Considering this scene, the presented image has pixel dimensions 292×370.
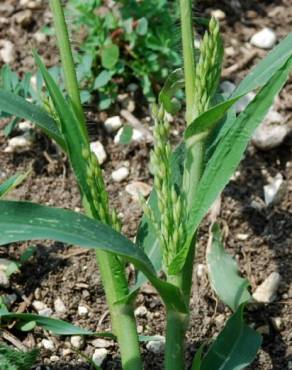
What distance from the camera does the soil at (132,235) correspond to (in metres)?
1.97

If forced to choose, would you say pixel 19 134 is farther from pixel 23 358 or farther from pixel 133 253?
pixel 133 253

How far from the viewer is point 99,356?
1925mm

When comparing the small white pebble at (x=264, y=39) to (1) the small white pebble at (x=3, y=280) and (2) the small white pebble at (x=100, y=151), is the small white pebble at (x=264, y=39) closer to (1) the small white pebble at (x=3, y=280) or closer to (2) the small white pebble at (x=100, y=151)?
(2) the small white pebble at (x=100, y=151)

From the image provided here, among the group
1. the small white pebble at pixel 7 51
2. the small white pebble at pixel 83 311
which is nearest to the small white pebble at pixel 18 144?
the small white pebble at pixel 7 51

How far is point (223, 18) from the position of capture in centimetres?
265

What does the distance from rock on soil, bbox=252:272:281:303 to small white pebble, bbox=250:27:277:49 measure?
31.6 inches

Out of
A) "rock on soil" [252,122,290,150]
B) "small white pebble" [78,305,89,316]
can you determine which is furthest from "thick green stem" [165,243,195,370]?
"rock on soil" [252,122,290,150]

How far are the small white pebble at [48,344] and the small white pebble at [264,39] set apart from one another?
111 centimetres

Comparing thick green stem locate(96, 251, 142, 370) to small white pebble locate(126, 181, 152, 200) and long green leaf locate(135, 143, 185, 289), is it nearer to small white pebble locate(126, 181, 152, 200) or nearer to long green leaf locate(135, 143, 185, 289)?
long green leaf locate(135, 143, 185, 289)

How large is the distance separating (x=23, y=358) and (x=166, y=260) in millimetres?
364

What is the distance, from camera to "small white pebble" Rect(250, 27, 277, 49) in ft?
8.47

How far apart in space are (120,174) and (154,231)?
0.60 meters

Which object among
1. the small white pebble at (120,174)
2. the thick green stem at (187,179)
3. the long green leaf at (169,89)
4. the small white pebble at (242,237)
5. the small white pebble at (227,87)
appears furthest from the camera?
the small white pebble at (227,87)

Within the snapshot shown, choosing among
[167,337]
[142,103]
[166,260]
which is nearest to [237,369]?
[167,337]
